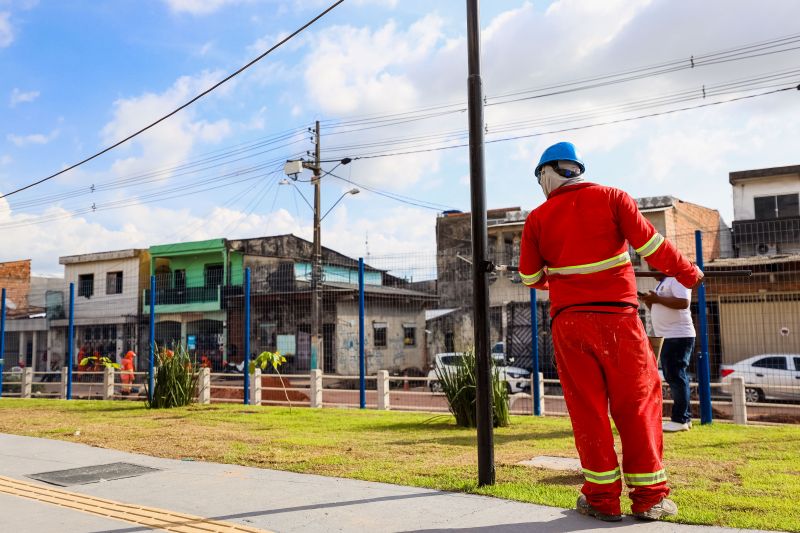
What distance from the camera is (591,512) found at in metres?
4.02

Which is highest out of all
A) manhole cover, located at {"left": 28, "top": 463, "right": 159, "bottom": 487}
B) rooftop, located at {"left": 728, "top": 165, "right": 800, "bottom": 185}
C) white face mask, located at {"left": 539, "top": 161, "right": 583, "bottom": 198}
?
rooftop, located at {"left": 728, "top": 165, "right": 800, "bottom": 185}

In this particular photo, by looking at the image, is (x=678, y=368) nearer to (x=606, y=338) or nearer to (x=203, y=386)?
(x=606, y=338)

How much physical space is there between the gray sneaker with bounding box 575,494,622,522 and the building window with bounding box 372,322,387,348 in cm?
1693

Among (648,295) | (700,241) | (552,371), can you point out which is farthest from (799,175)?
(648,295)

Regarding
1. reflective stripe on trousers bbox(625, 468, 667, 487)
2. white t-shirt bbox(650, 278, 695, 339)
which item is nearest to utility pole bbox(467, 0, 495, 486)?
reflective stripe on trousers bbox(625, 468, 667, 487)

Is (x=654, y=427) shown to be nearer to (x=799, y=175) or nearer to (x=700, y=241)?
(x=700, y=241)

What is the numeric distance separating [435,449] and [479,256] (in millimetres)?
2595

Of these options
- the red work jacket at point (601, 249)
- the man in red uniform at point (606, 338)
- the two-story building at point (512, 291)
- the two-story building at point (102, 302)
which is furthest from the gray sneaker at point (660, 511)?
the two-story building at point (102, 302)

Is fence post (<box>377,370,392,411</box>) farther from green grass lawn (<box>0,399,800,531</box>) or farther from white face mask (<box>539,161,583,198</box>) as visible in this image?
white face mask (<box>539,161,583,198</box>)

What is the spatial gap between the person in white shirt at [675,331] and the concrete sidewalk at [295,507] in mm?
4005

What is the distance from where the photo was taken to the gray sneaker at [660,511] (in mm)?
3867

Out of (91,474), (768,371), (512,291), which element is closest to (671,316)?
(91,474)

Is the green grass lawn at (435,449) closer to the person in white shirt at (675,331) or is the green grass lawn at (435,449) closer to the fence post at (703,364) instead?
the fence post at (703,364)

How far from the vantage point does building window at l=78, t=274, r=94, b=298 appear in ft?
124
